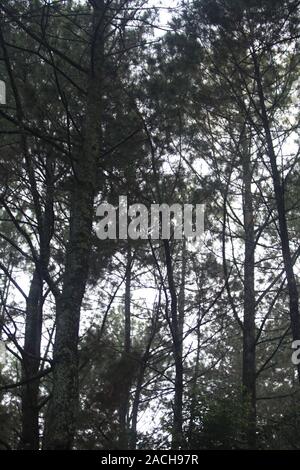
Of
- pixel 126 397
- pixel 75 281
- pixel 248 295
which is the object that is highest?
pixel 248 295

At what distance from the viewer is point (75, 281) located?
5.73 m

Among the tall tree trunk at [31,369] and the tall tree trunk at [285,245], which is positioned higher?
the tall tree trunk at [285,245]

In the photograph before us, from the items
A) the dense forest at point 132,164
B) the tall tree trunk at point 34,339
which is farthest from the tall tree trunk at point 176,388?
the tall tree trunk at point 34,339

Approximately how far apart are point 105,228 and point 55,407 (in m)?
4.37

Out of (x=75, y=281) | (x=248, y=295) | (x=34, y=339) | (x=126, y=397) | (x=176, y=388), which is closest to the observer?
(x=75, y=281)

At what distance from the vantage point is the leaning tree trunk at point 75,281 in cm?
498

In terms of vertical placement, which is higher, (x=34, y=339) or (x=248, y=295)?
(x=248, y=295)

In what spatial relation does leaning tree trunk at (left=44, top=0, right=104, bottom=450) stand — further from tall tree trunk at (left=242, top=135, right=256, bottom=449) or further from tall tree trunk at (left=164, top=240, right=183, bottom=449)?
tall tree trunk at (left=242, top=135, right=256, bottom=449)

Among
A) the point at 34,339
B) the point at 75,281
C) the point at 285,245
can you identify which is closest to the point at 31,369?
the point at 34,339

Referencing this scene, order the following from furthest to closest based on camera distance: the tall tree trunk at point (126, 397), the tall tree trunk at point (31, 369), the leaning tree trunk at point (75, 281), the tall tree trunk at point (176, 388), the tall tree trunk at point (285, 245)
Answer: the tall tree trunk at point (126, 397), the tall tree trunk at point (31, 369), the tall tree trunk at point (285, 245), the tall tree trunk at point (176, 388), the leaning tree trunk at point (75, 281)

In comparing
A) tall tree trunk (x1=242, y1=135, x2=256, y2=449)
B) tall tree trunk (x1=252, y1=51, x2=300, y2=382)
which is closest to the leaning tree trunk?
tall tree trunk (x1=252, y1=51, x2=300, y2=382)

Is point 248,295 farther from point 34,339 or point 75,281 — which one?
point 75,281

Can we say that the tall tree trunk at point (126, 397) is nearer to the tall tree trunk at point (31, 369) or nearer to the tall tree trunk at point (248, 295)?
the tall tree trunk at point (31, 369)
